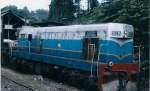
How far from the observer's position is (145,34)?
1577 cm

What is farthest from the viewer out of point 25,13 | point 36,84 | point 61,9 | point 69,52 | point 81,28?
point 25,13

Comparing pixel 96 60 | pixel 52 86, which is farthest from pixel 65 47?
pixel 96 60

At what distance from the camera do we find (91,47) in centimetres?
1523

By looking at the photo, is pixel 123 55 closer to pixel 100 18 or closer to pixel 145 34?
pixel 145 34

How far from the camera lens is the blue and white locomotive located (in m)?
14.4

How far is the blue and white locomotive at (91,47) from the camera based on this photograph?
14.4m

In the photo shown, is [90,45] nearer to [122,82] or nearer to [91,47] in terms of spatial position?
[91,47]

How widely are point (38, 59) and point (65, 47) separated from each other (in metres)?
3.53

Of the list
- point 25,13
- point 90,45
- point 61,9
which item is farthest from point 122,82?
point 25,13

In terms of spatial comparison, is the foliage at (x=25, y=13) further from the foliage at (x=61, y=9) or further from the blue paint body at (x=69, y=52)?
the blue paint body at (x=69, y=52)

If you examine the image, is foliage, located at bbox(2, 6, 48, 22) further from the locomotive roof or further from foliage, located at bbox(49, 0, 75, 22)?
the locomotive roof

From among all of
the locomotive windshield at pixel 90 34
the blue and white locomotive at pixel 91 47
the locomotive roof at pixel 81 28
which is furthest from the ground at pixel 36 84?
the locomotive roof at pixel 81 28

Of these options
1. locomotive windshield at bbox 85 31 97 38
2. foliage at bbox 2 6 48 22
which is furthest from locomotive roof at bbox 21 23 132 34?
foliage at bbox 2 6 48 22

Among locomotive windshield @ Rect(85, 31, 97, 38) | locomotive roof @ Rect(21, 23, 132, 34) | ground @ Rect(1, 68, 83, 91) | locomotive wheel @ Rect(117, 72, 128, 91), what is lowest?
ground @ Rect(1, 68, 83, 91)
